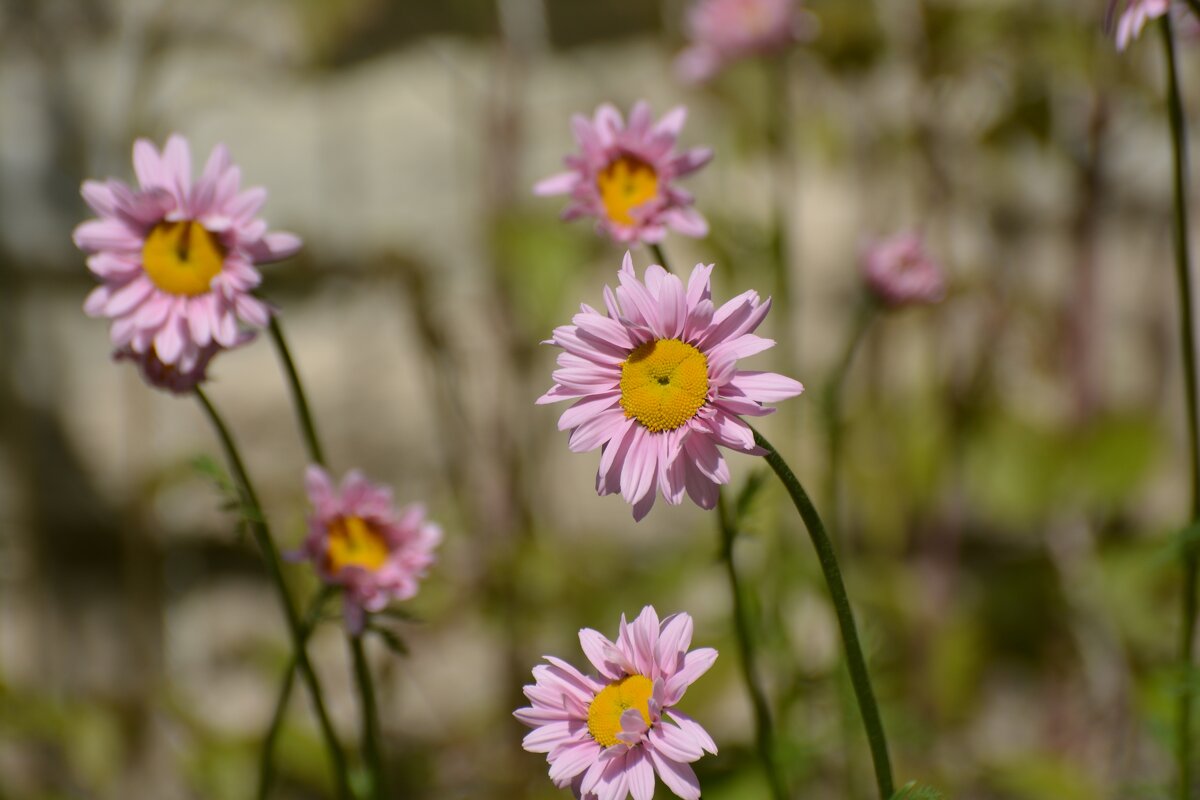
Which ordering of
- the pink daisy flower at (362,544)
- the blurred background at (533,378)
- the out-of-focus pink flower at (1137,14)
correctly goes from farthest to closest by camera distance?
1. the blurred background at (533,378)
2. the pink daisy flower at (362,544)
3. the out-of-focus pink flower at (1137,14)

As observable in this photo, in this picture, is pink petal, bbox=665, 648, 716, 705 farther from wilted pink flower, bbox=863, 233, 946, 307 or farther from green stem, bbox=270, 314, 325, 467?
wilted pink flower, bbox=863, 233, 946, 307

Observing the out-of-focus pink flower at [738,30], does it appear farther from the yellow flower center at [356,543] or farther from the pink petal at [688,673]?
the pink petal at [688,673]

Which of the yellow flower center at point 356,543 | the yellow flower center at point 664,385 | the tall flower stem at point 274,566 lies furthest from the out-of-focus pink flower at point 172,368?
the yellow flower center at point 664,385

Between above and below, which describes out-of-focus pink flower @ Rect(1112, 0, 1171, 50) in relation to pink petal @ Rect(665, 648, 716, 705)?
above

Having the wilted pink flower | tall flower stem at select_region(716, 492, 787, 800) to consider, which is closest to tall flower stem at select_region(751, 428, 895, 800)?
tall flower stem at select_region(716, 492, 787, 800)

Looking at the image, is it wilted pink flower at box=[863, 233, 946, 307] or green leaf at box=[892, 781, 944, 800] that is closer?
green leaf at box=[892, 781, 944, 800]

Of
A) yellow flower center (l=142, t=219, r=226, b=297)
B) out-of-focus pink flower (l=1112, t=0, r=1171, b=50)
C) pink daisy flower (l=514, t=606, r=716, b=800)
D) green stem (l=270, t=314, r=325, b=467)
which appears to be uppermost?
out-of-focus pink flower (l=1112, t=0, r=1171, b=50)
